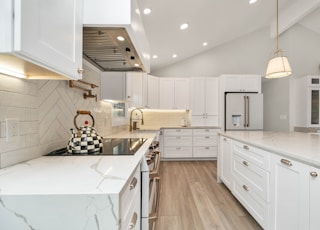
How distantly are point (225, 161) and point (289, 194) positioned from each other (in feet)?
4.40

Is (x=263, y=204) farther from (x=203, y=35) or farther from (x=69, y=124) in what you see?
(x=203, y=35)

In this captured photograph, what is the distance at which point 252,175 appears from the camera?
1780mm

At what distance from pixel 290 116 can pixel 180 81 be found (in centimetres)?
309

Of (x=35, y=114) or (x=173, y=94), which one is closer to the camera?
(x=35, y=114)

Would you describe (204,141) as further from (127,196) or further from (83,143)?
(127,196)

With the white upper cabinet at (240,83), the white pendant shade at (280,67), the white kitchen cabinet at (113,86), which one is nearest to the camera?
the white kitchen cabinet at (113,86)

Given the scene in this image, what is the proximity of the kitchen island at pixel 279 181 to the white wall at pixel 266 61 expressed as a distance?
3.41 m

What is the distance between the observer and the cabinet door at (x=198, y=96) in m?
4.56

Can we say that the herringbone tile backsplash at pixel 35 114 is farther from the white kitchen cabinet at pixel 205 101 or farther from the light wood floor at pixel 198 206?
the white kitchen cabinet at pixel 205 101

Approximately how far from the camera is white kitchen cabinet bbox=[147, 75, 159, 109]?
446 centimetres

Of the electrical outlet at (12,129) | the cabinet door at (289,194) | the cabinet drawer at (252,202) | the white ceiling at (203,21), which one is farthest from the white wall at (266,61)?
the electrical outlet at (12,129)

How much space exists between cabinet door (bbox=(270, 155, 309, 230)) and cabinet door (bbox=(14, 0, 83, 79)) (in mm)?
1529

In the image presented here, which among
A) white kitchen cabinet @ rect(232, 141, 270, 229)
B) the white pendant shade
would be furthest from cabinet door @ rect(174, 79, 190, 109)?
white kitchen cabinet @ rect(232, 141, 270, 229)

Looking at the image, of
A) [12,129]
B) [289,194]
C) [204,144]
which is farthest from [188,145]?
[12,129]
